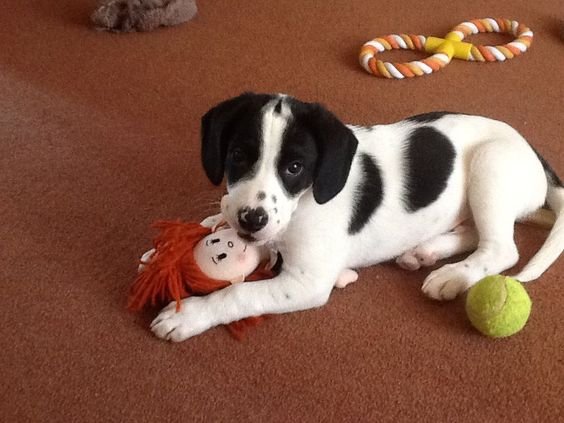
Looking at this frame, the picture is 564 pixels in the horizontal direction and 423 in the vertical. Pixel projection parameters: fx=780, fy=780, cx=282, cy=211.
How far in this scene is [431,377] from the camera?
1.92 meters

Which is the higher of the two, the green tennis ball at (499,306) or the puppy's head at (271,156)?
the puppy's head at (271,156)

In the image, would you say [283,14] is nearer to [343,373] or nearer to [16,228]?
[16,228]

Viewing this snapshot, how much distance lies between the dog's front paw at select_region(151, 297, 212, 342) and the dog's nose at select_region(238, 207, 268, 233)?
0.27 metres

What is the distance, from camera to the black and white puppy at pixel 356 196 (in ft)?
6.09

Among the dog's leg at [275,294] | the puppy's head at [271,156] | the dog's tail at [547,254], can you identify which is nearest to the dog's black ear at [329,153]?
the puppy's head at [271,156]

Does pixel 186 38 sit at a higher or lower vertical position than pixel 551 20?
lower

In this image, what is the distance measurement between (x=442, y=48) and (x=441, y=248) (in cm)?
133

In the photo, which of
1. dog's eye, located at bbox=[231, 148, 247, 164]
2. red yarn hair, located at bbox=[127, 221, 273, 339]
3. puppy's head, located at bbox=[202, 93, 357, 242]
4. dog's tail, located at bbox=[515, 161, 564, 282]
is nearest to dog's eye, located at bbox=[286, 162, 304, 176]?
puppy's head, located at bbox=[202, 93, 357, 242]

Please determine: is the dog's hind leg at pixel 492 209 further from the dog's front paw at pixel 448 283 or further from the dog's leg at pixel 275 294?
the dog's leg at pixel 275 294

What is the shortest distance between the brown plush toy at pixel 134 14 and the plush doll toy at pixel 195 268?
167 centimetres

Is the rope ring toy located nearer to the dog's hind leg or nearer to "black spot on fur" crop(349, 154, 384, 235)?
the dog's hind leg

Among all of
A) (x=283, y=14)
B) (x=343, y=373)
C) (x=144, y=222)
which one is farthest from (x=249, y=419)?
(x=283, y=14)

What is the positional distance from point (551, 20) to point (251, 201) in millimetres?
2515

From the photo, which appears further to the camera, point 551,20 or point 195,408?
point 551,20
